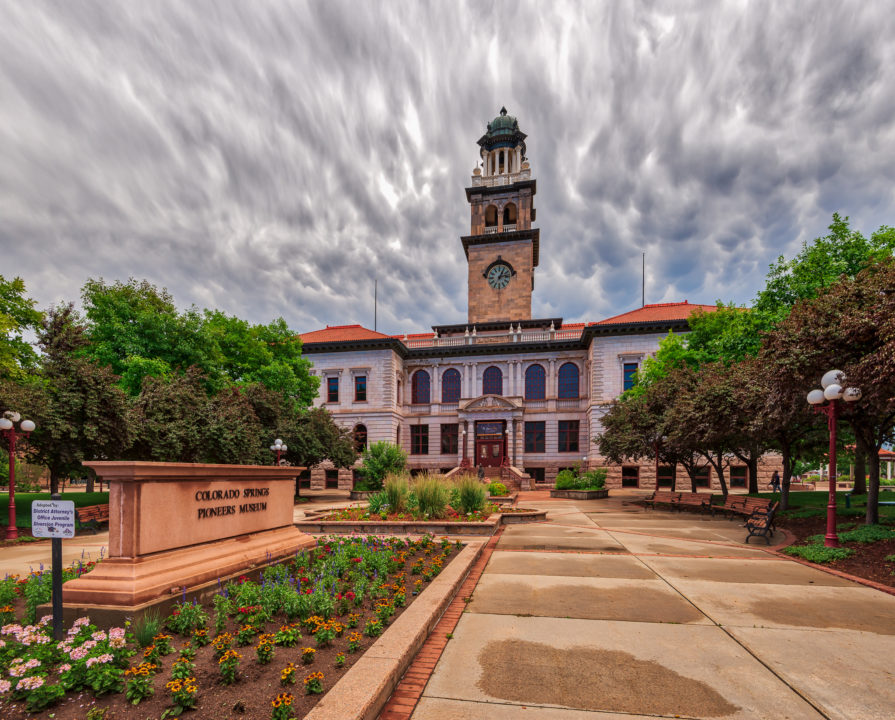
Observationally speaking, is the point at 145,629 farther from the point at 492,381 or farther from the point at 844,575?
the point at 492,381

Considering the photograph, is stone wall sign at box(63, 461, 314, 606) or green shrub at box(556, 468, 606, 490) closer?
stone wall sign at box(63, 461, 314, 606)

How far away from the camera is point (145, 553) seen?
544cm

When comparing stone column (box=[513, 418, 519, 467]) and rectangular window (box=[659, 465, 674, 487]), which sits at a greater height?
stone column (box=[513, 418, 519, 467])

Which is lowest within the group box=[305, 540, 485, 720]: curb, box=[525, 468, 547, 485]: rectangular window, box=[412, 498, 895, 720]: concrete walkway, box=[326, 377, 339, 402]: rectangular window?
box=[525, 468, 547, 485]: rectangular window

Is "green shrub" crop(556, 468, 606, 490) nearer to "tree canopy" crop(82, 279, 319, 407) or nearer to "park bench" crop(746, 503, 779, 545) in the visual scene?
"park bench" crop(746, 503, 779, 545)

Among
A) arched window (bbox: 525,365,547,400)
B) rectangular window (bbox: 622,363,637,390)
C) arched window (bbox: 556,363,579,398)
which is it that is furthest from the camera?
arched window (bbox: 525,365,547,400)

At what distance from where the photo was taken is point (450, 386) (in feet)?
139

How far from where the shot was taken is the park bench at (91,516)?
1468 centimetres

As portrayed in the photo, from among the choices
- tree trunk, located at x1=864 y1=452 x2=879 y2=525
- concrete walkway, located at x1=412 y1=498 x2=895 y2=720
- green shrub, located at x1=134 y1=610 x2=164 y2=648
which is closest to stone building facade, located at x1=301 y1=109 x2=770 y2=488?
tree trunk, located at x1=864 y1=452 x2=879 y2=525

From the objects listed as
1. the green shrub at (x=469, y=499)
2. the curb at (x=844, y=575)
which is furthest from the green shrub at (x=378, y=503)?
the curb at (x=844, y=575)

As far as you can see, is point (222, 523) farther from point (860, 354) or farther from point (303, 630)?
point (860, 354)

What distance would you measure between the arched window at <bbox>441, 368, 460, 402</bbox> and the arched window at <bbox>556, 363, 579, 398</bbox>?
9142mm

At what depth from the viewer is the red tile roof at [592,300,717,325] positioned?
37.4m

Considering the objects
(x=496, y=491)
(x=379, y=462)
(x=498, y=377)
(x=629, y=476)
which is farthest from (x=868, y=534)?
(x=498, y=377)
